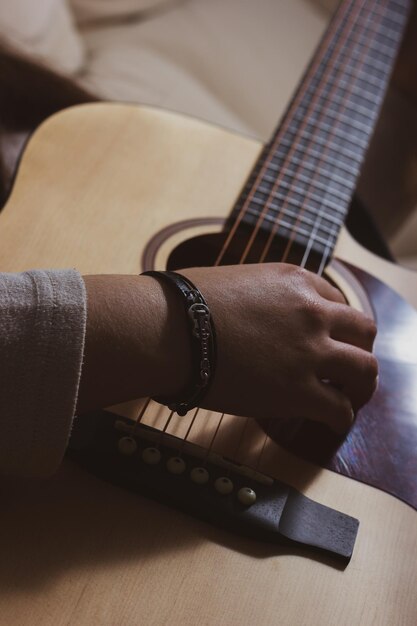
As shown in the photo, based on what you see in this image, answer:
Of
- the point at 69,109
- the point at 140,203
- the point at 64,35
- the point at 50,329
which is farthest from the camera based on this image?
the point at 64,35

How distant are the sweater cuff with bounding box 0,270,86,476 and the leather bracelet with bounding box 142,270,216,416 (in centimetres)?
9

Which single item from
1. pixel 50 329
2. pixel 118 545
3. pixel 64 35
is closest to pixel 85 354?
pixel 50 329

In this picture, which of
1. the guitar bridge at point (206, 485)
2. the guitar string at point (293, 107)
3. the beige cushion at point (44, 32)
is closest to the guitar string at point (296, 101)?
the guitar string at point (293, 107)

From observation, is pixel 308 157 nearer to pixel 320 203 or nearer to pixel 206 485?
pixel 320 203

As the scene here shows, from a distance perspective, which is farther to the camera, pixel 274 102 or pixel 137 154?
pixel 274 102

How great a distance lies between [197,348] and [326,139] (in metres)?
0.48

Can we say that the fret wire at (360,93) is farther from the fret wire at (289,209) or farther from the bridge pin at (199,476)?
the bridge pin at (199,476)

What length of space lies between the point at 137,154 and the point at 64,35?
1.57 ft

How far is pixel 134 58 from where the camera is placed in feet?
4.01

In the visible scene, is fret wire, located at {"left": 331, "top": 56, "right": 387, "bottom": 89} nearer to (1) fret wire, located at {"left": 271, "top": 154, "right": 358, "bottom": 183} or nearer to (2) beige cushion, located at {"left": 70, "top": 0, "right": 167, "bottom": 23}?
(1) fret wire, located at {"left": 271, "top": 154, "right": 358, "bottom": 183}

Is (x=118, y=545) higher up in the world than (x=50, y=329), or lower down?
lower down

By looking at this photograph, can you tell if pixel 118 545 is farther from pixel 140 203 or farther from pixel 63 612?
pixel 140 203

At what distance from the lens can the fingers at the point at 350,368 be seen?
0.57 metres

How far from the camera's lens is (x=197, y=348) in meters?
0.52
